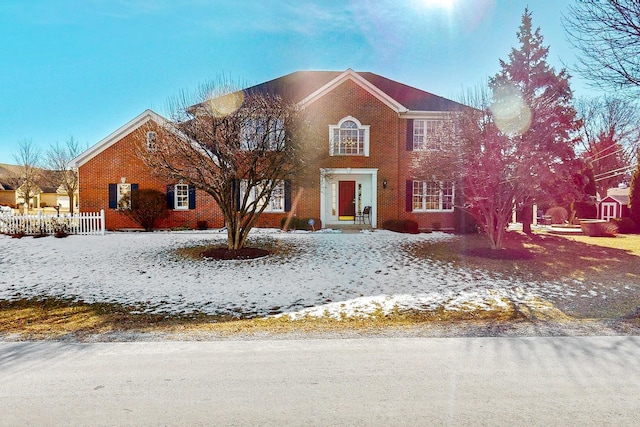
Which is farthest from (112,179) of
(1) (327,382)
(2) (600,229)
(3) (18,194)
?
(3) (18,194)

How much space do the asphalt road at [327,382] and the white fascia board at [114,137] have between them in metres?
15.3

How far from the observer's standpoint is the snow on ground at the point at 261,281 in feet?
22.8

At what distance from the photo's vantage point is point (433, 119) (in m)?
18.2

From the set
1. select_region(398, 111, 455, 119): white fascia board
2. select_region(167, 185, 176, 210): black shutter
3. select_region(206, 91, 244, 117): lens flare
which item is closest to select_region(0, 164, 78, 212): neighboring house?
select_region(167, 185, 176, 210): black shutter

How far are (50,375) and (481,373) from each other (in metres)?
4.43

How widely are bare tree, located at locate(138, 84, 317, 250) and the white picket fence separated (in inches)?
270

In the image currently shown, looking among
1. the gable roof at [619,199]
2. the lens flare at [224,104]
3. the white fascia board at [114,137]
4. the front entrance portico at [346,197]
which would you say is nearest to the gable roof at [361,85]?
the front entrance portico at [346,197]

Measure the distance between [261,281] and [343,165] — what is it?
1064 cm

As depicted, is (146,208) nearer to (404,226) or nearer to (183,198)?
(183,198)

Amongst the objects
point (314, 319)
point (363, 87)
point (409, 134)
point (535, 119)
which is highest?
point (363, 87)

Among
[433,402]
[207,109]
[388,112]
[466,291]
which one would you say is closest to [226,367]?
[433,402]

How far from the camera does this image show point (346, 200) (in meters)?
19.2

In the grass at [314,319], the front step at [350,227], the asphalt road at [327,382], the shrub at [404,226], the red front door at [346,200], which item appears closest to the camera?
the asphalt road at [327,382]

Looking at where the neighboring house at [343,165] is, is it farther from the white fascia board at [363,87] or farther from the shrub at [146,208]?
the shrub at [146,208]
